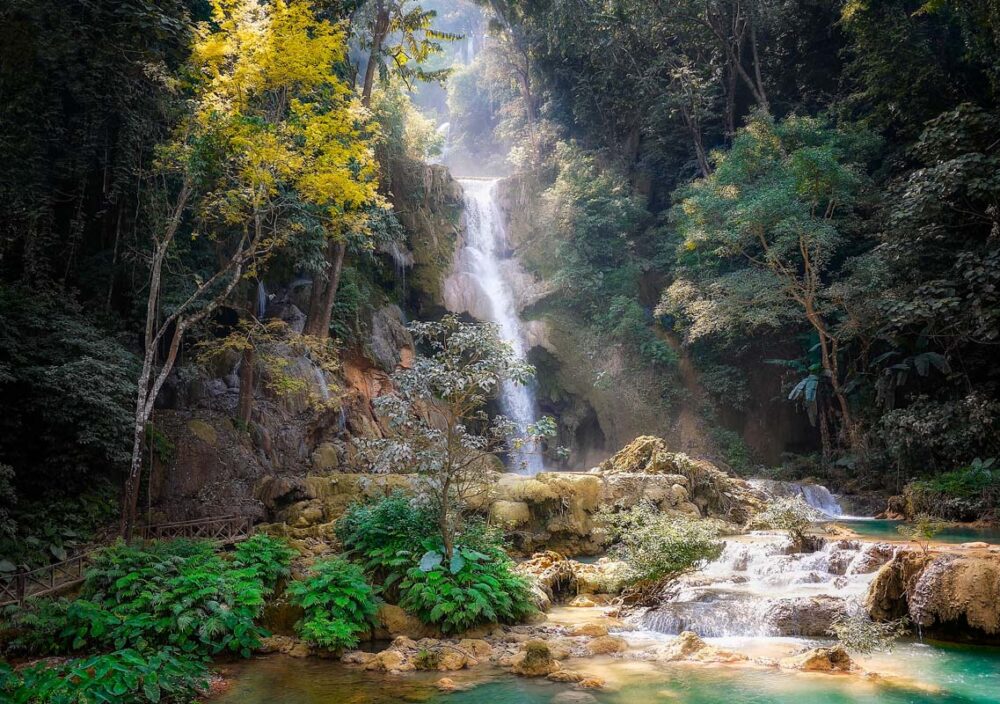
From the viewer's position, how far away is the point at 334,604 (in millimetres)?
8734

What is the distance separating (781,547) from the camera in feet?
37.2

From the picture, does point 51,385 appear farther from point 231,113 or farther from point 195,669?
point 195,669

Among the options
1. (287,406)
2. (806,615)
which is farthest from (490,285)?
(806,615)

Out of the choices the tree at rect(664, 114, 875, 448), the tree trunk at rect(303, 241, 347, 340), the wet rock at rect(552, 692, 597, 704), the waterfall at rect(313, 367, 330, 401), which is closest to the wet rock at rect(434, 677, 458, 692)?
the wet rock at rect(552, 692, 597, 704)

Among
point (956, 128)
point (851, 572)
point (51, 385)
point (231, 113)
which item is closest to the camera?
point (851, 572)

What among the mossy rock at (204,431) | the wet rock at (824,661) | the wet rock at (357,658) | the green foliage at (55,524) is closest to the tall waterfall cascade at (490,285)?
the mossy rock at (204,431)

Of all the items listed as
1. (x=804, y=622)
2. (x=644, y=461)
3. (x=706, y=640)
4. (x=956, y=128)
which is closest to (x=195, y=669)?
(x=706, y=640)

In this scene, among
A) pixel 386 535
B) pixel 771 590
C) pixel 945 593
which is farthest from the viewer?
pixel 771 590

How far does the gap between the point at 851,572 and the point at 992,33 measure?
45.6ft

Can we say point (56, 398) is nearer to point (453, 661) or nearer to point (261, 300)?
point (261, 300)

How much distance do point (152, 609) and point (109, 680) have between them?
2530mm

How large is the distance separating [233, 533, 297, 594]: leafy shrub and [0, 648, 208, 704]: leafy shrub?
1864 millimetres

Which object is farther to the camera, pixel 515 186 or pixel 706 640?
pixel 515 186

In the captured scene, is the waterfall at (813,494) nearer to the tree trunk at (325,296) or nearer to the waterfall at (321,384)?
the waterfall at (321,384)
